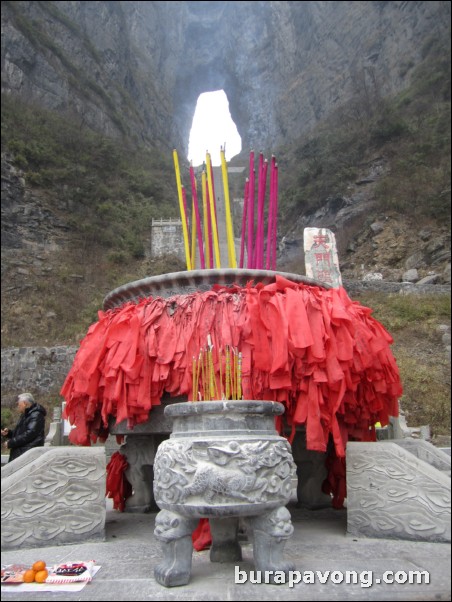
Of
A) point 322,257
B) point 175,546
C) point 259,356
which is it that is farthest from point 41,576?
point 322,257

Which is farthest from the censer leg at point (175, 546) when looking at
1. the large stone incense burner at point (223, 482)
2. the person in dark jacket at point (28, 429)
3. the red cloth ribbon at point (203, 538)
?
the person in dark jacket at point (28, 429)

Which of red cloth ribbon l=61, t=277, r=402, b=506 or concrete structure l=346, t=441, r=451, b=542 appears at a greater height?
red cloth ribbon l=61, t=277, r=402, b=506

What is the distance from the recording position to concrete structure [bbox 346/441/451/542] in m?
2.77

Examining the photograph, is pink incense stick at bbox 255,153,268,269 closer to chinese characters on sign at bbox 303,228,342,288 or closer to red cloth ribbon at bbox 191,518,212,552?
red cloth ribbon at bbox 191,518,212,552

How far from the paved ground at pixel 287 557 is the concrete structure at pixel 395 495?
73mm

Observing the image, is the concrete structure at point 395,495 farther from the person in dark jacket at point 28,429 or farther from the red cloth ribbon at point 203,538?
the person in dark jacket at point 28,429

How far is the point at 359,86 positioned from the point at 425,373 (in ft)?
75.2

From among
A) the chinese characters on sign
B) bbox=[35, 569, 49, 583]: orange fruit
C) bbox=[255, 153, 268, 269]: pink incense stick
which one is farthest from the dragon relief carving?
the chinese characters on sign

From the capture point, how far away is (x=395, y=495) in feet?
9.55

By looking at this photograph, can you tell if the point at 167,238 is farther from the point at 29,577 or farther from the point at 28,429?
the point at 29,577

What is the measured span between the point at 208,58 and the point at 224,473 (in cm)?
5373

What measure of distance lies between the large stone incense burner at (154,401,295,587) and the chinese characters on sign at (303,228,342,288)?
844 centimetres

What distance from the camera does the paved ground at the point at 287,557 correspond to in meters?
1.99

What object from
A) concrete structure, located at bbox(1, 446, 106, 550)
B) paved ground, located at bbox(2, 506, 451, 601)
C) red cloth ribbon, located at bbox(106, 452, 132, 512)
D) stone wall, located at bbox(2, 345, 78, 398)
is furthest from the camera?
stone wall, located at bbox(2, 345, 78, 398)
